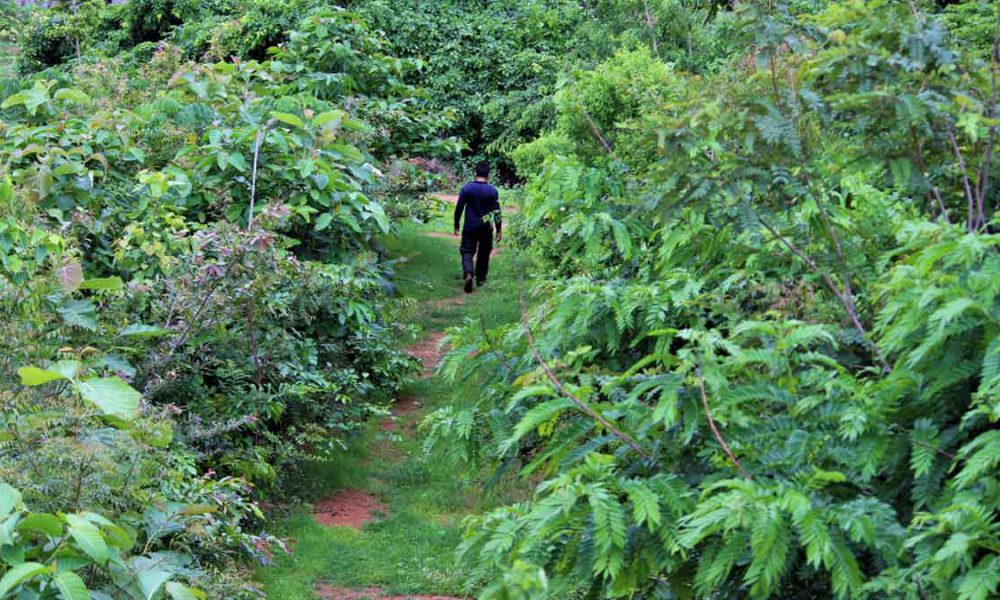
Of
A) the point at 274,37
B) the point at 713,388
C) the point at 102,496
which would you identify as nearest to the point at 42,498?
the point at 102,496

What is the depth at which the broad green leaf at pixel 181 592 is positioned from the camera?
17.0ft

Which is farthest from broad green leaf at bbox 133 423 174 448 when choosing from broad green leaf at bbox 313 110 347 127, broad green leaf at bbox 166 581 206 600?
broad green leaf at bbox 313 110 347 127

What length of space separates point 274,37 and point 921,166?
13648 millimetres

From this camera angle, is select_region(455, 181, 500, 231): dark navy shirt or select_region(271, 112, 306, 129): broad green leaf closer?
select_region(271, 112, 306, 129): broad green leaf

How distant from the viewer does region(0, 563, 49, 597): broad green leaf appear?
178 inches

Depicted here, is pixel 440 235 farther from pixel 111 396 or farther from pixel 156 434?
pixel 156 434

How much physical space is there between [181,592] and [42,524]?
71cm

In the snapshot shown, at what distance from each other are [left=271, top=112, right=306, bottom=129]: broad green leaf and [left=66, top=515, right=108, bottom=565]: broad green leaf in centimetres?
518

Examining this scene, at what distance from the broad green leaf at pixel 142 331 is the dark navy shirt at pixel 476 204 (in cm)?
664

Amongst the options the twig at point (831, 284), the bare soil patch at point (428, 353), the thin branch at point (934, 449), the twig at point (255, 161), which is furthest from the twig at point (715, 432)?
the bare soil patch at point (428, 353)

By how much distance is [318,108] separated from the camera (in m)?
11.4

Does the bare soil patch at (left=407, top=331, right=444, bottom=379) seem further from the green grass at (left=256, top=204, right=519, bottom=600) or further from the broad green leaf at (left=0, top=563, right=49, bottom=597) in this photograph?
the broad green leaf at (left=0, top=563, right=49, bottom=597)

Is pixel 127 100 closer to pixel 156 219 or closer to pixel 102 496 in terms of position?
pixel 156 219

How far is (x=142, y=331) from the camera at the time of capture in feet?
23.1
